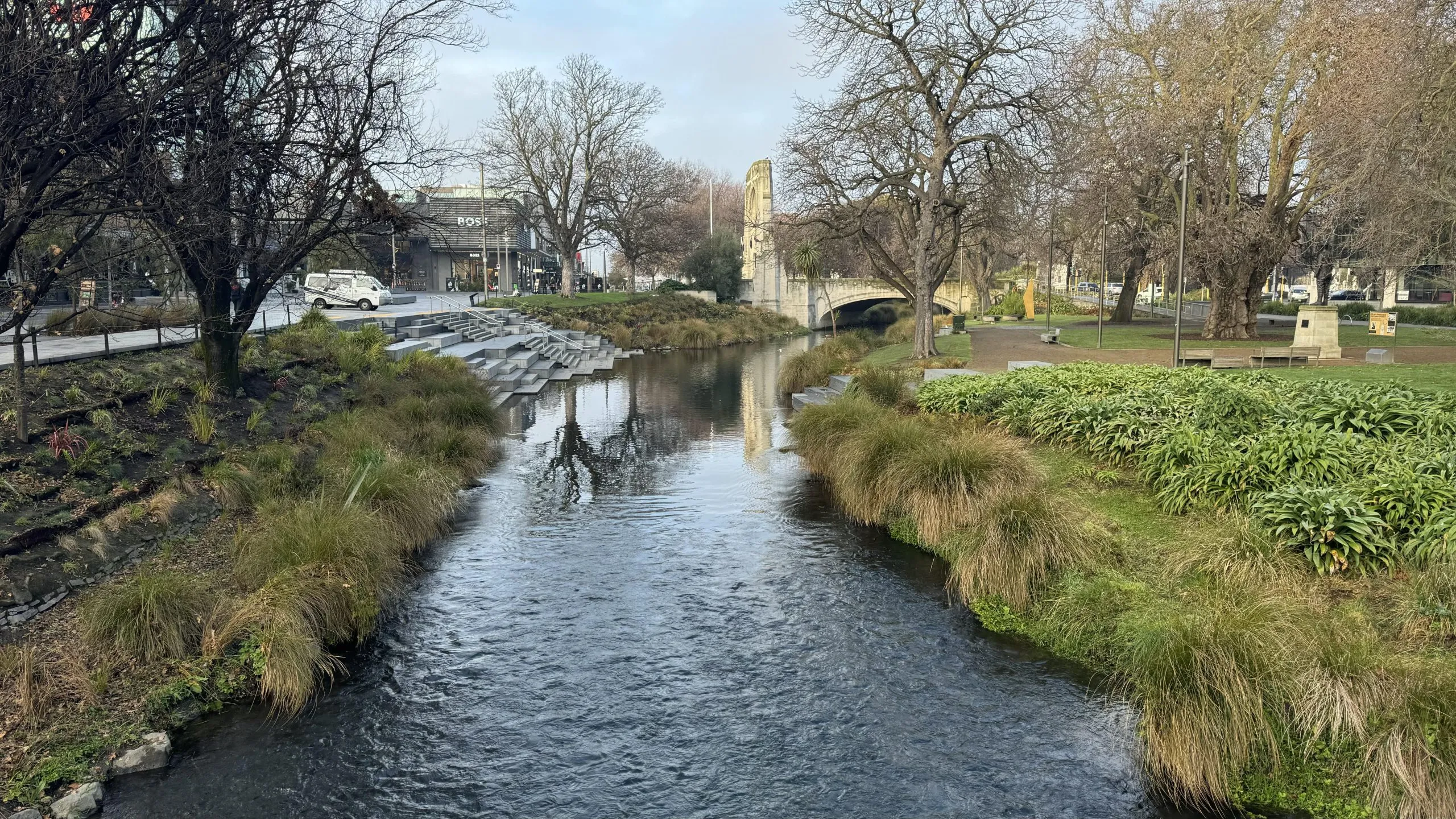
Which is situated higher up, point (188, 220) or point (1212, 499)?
point (188, 220)

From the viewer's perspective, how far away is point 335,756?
7.16 meters

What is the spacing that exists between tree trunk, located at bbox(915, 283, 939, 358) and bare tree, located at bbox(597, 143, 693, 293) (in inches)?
1260

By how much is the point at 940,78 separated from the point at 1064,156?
508cm

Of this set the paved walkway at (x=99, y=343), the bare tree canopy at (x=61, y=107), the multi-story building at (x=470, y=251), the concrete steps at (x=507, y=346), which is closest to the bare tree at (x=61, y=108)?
the bare tree canopy at (x=61, y=107)

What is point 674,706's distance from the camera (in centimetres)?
791

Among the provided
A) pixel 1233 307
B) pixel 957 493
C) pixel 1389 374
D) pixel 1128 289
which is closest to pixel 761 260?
pixel 1128 289

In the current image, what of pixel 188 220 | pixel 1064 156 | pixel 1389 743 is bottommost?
pixel 1389 743

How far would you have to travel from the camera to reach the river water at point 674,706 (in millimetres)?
6625

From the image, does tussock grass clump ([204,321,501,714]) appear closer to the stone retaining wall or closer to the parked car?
the stone retaining wall

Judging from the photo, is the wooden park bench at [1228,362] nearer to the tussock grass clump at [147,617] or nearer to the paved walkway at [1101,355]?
the paved walkway at [1101,355]

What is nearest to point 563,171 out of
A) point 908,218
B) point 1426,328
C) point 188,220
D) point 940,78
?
point 908,218

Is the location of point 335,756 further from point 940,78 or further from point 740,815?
point 940,78

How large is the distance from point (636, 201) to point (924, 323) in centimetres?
3441

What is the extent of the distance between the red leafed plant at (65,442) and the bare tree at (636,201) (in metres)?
45.6
